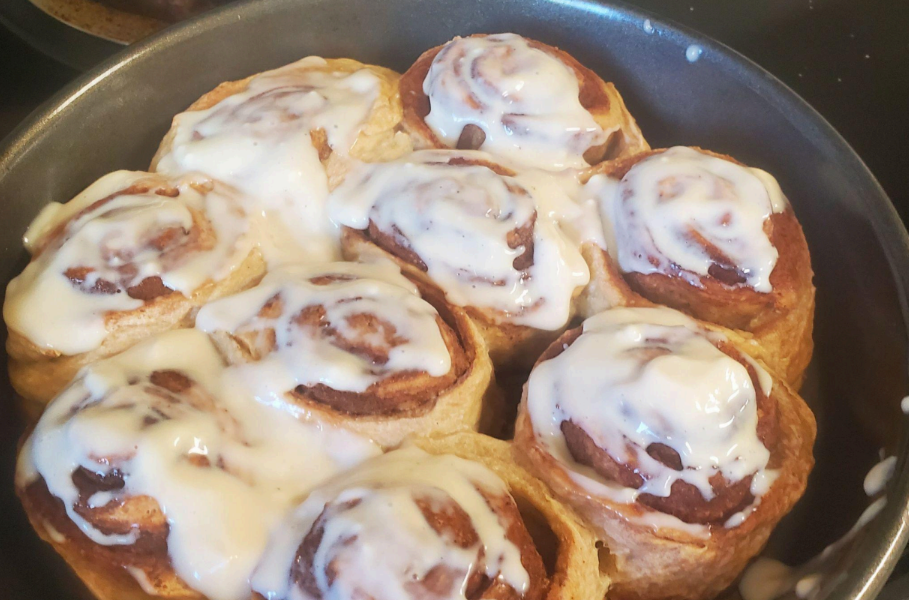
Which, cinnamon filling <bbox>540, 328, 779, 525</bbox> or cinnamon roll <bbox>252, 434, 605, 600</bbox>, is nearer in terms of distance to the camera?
cinnamon roll <bbox>252, 434, 605, 600</bbox>

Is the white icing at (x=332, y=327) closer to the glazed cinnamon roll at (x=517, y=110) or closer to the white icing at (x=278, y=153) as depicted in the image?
the white icing at (x=278, y=153)

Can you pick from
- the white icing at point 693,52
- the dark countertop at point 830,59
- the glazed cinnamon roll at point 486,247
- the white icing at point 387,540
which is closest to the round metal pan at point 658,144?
the white icing at point 693,52

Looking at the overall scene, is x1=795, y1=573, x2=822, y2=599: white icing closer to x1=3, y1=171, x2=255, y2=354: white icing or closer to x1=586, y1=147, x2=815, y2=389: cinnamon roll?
x1=586, y1=147, x2=815, y2=389: cinnamon roll

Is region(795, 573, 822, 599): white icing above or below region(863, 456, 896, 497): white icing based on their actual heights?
below

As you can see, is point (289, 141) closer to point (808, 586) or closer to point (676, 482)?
point (676, 482)

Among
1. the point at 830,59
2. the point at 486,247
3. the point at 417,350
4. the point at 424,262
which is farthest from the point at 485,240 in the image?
the point at 830,59

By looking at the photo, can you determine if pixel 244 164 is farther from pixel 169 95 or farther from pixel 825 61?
pixel 825 61

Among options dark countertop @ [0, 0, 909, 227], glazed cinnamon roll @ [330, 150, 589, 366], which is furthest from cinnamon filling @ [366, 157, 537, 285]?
dark countertop @ [0, 0, 909, 227]

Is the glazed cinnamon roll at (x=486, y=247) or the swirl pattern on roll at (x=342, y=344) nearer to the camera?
the swirl pattern on roll at (x=342, y=344)
